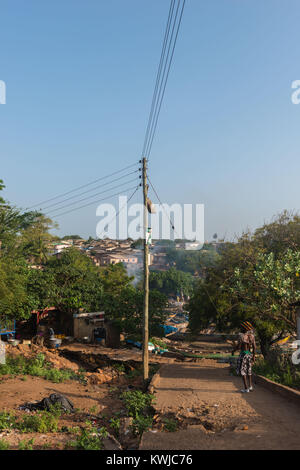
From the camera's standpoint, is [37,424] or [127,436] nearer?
[127,436]

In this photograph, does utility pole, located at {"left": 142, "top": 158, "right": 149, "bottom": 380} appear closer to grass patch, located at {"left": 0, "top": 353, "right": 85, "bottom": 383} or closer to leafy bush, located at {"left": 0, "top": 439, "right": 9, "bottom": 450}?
grass patch, located at {"left": 0, "top": 353, "right": 85, "bottom": 383}

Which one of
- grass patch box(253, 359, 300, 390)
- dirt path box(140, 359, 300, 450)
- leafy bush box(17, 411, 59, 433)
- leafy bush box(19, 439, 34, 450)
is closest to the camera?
dirt path box(140, 359, 300, 450)

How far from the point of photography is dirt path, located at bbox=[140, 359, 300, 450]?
6.28 metres

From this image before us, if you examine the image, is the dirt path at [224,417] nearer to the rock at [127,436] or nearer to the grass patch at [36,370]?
the rock at [127,436]

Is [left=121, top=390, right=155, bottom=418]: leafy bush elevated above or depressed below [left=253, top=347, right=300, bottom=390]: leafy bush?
below

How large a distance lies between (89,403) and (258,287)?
9.11 metres

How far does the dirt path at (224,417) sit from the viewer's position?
247 inches

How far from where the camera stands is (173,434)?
6922 mm

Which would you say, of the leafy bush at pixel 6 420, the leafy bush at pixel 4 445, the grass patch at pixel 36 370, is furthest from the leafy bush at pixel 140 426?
the grass patch at pixel 36 370

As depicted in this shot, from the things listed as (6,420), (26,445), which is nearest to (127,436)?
(26,445)

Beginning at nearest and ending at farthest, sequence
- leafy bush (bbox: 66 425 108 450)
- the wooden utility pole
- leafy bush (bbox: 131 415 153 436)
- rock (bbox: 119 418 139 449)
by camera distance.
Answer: leafy bush (bbox: 66 425 108 450), rock (bbox: 119 418 139 449), leafy bush (bbox: 131 415 153 436), the wooden utility pole

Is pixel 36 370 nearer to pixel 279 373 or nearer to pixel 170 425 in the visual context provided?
pixel 170 425

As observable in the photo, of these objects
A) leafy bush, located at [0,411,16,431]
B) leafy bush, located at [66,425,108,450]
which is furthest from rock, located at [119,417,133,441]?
leafy bush, located at [0,411,16,431]

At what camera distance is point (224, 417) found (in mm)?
7938
